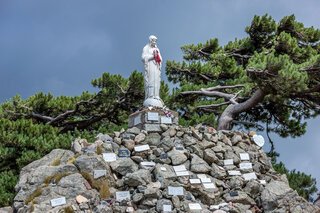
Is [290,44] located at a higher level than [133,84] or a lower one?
higher

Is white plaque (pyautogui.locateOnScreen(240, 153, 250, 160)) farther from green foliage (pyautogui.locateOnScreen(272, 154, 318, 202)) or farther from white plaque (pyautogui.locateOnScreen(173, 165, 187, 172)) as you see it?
green foliage (pyautogui.locateOnScreen(272, 154, 318, 202))

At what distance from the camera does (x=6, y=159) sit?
421 inches

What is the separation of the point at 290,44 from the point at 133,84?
656 cm

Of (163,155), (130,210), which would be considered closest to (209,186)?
(163,155)

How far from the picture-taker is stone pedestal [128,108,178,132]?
8.64 metres

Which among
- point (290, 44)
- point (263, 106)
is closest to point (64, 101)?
point (263, 106)

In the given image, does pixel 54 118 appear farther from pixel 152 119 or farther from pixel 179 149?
pixel 179 149

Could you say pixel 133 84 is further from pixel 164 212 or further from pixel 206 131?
pixel 164 212

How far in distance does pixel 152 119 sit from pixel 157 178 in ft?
5.76

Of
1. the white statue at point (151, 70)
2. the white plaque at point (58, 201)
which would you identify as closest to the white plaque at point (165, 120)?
the white statue at point (151, 70)

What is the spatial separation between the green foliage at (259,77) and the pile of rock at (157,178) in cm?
260

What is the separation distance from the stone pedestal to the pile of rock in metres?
0.19

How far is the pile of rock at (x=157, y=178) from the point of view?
6938mm

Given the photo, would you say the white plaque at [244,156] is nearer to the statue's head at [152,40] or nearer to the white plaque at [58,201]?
the statue's head at [152,40]
